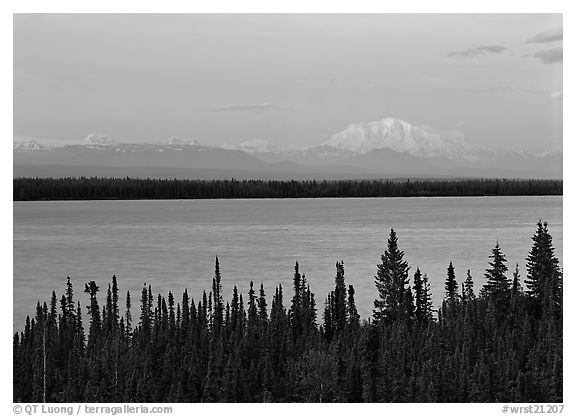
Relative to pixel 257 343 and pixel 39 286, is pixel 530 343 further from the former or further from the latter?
pixel 39 286

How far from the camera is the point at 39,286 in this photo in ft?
72.2

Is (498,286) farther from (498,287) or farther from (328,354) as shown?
(328,354)

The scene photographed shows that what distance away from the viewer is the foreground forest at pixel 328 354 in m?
12.4


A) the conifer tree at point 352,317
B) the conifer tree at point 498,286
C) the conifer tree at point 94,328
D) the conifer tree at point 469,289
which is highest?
the conifer tree at point 498,286

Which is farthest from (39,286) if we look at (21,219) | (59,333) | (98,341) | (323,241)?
(21,219)

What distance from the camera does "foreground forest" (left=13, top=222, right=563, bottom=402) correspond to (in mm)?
12438

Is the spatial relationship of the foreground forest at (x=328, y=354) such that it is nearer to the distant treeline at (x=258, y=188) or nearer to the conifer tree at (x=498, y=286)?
the conifer tree at (x=498, y=286)

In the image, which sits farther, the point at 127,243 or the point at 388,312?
the point at 127,243

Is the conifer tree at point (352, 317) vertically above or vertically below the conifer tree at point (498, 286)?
below

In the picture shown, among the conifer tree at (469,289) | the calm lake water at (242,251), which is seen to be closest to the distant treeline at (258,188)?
the calm lake water at (242,251)

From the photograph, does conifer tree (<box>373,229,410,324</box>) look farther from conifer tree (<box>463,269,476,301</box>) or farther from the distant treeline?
the distant treeline

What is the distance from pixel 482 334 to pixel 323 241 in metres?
23.7
